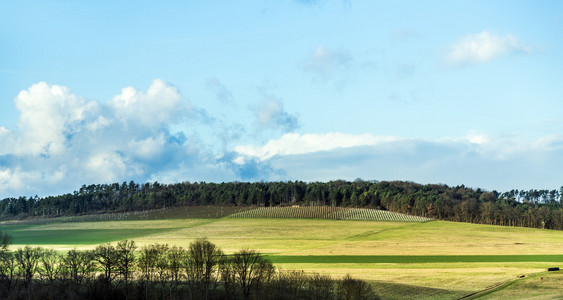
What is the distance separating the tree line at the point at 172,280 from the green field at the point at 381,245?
8.74 metres

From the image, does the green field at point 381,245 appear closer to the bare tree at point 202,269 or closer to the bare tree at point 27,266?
the bare tree at point 202,269

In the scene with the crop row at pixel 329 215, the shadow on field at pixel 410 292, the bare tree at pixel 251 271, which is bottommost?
the shadow on field at pixel 410 292

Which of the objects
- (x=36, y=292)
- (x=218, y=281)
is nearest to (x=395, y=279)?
(x=218, y=281)

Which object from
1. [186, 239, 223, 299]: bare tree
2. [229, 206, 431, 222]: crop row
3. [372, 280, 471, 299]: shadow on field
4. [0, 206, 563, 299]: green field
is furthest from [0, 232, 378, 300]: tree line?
[229, 206, 431, 222]: crop row

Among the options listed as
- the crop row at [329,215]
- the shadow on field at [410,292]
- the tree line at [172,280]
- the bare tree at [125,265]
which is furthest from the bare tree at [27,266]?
the crop row at [329,215]

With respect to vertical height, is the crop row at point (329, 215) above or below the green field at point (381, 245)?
above

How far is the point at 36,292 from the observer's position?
8031 cm

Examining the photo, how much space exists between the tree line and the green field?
28.7ft

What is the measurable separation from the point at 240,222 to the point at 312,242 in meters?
44.7

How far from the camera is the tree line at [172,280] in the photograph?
7456cm

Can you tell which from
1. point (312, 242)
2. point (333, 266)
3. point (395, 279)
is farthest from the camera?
point (312, 242)

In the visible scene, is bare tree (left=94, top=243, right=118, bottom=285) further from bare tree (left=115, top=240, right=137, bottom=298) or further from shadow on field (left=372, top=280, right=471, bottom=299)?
shadow on field (left=372, top=280, right=471, bottom=299)

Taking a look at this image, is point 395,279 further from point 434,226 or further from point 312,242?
point 434,226

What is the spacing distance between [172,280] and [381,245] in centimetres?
5862
